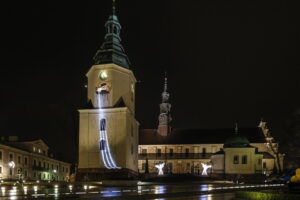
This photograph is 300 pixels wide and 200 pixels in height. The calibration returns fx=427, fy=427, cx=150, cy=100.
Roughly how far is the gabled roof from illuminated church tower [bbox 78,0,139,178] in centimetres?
2876

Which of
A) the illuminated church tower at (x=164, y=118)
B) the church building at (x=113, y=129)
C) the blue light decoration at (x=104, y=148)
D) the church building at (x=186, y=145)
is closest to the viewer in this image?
the blue light decoration at (x=104, y=148)

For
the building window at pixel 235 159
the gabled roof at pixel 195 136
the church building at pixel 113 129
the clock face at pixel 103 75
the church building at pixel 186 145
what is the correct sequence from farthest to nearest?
the gabled roof at pixel 195 136
the church building at pixel 186 145
the building window at pixel 235 159
the clock face at pixel 103 75
the church building at pixel 113 129

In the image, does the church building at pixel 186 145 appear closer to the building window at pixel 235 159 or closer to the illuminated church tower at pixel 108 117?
the building window at pixel 235 159

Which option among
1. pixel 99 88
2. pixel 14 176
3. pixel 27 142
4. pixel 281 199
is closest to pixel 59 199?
pixel 281 199

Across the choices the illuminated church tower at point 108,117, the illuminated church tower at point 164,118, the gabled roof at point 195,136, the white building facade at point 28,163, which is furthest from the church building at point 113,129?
the illuminated church tower at point 164,118

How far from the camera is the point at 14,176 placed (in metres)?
63.8

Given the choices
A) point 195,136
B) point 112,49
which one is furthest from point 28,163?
point 195,136

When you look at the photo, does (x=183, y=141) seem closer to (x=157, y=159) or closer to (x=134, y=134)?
(x=157, y=159)

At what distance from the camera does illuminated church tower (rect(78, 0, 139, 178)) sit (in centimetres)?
5800

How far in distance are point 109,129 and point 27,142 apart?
21.0 m

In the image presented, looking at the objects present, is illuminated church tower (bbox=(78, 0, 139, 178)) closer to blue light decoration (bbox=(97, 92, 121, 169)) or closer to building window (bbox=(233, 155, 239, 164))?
blue light decoration (bbox=(97, 92, 121, 169))

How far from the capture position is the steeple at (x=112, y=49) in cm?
6097

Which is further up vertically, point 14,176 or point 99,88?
point 99,88

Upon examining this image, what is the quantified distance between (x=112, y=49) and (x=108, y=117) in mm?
9812
